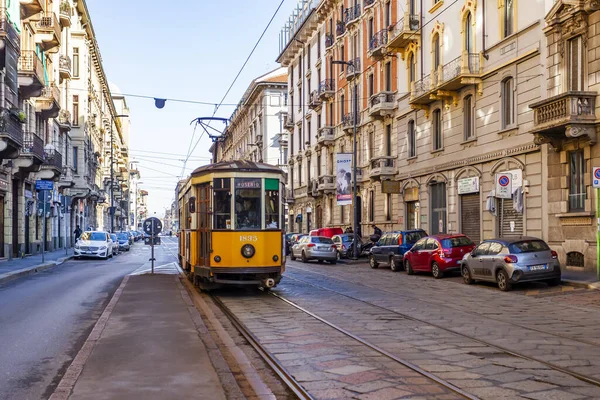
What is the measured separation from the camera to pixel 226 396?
6.59m

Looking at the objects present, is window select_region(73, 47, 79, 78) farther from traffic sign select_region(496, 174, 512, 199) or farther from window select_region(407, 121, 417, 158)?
traffic sign select_region(496, 174, 512, 199)

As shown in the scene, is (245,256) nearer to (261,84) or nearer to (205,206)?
(205,206)

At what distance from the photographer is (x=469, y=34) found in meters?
29.5

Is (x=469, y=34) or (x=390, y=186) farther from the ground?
(x=469, y=34)

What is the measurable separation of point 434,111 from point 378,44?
814 centimetres

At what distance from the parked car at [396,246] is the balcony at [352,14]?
20449 millimetres

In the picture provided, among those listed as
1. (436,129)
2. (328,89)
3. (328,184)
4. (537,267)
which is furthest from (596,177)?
(328,89)

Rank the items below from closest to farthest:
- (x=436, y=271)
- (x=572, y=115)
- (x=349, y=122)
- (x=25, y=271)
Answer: (x=572, y=115), (x=436, y=271), (x=25, y=271), (x=349, y=122)

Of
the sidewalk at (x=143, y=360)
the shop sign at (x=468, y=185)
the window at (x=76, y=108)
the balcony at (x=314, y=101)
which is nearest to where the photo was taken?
the sidewalk at (x=143, y=360)

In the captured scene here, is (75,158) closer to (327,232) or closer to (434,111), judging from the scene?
(327,232)

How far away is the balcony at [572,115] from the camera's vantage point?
2091 centimetres

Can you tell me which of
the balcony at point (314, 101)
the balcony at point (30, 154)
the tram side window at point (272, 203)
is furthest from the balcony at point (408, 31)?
the tram side window at point (272, 203)

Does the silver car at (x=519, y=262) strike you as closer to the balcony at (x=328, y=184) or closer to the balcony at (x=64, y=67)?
the balcony at (x=328, y=184)

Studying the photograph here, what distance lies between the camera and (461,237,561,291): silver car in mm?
18125
